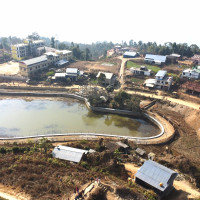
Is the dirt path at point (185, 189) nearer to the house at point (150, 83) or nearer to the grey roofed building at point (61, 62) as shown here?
the house at point (150, 83)

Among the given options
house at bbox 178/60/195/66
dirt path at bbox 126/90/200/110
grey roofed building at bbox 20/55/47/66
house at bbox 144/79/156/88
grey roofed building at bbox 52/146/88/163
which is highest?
house at bbox 178/60/195/66

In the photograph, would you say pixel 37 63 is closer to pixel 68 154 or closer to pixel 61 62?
pixel 61 62

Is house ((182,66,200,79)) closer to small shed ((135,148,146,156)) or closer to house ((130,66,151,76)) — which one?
house ((130,66,151,76))

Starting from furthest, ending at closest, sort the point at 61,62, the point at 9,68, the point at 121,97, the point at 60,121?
the point at 61,62, the point at 9,68, the point at 121,97, the point at 60,121

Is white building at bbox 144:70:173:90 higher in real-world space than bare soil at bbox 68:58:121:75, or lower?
lower

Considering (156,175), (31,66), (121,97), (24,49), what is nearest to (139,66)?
(121,97)

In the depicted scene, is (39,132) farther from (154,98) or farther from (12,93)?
(154,98)

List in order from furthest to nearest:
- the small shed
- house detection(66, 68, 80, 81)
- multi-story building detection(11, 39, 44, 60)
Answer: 1. multi-story building detection(11, 39, 44, 60)
2. house detection(66, 68, 80, 81)
3. the small shed

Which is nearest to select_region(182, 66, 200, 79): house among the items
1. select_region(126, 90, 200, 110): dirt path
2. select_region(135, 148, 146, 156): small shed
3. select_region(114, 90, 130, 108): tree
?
select_region(126, 90, 200, 110): dirt path
